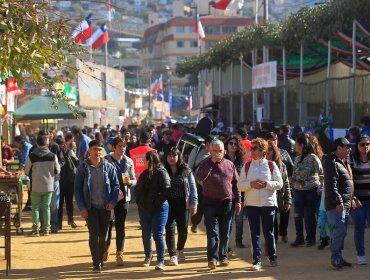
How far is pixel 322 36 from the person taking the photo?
85.8 ft

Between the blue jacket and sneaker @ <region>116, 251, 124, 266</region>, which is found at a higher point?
the blue jacket

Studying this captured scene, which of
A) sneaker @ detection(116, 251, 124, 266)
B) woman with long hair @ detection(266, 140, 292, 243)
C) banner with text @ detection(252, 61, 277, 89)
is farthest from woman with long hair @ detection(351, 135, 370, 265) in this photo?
banner with text @ detection(252, 61, 277, 89)

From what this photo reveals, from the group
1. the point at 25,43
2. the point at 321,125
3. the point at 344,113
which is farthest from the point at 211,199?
the point at 344,113

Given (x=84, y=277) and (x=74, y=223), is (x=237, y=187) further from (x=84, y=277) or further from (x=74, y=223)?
(x=74, y=223)

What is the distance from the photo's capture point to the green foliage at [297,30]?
23152 mm

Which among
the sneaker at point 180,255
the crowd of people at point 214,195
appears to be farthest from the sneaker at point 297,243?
the sneaker at point 180,255

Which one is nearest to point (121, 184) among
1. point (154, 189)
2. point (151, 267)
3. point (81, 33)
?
point (154, 189)

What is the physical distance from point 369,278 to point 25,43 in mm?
4793

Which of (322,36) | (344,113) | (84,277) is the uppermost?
(322,36)

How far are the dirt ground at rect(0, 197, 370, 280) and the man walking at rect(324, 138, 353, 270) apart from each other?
1.13ft

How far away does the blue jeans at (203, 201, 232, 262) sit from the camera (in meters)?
11.4

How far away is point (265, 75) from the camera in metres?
31.3

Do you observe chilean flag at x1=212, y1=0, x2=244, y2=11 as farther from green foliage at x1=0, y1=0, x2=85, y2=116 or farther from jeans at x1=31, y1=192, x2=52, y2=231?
green foliage at x1=0, y1=0, x2=85, y2=116

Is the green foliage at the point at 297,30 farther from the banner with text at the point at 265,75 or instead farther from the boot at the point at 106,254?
the boot at the point at 106,254
